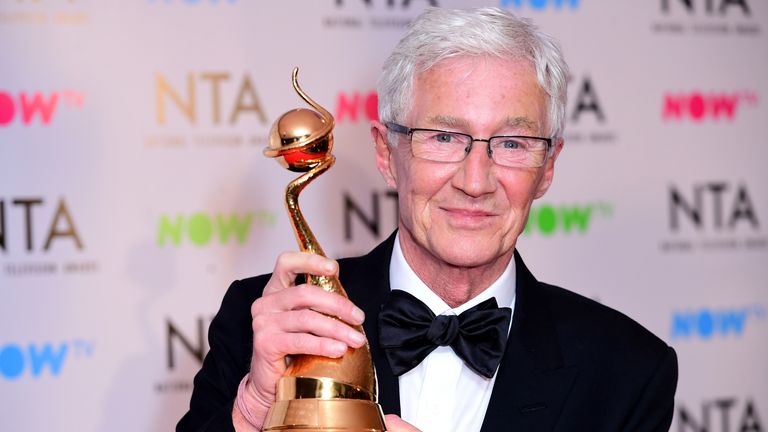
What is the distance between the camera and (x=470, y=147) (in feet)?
5.47

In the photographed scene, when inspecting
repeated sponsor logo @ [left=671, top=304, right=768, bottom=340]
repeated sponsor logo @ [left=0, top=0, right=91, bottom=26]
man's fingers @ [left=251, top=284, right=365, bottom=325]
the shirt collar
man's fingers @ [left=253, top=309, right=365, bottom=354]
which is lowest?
repeated sponsor logo @ [left=671, top=304, right=768, bottom=340]

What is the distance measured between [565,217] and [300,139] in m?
1.75

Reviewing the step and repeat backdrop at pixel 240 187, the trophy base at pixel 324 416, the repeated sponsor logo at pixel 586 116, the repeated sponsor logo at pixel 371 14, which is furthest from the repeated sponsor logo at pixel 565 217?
the trophy base at pixel 324 416

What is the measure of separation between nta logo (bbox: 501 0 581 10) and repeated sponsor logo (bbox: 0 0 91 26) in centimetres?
118

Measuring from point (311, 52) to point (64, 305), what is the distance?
3.07 feet

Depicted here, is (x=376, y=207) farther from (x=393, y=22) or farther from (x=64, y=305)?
(x=64, y=305)

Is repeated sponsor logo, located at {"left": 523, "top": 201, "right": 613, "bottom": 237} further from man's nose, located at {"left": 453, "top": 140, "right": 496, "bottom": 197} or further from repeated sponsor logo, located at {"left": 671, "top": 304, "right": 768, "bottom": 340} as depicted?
man's nose, located at {"left": 453, "top": 140, "right": 496, "bottom": 197}

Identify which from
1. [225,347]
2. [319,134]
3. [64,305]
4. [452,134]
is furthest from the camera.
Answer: [64,305]

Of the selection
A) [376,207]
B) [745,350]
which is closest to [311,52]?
[376,207]

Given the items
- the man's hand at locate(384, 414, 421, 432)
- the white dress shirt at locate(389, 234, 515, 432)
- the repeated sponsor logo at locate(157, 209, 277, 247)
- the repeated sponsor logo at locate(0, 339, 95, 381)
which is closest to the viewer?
the man's hand at locate(384, 414, 421, 432)

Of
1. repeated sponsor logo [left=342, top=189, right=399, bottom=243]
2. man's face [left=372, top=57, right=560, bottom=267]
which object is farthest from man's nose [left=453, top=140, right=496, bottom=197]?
repeated sponsor logo [left=342, top=189, right=399, bottom=243]

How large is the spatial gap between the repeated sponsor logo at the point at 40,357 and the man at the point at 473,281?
891 mm

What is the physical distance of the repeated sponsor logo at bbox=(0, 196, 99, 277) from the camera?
8.40 feet

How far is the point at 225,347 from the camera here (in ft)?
5.87
